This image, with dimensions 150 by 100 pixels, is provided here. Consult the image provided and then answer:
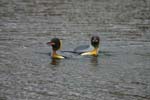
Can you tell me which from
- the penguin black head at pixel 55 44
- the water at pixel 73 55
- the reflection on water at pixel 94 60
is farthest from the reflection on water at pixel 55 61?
the reflection on water at pixel 94 60

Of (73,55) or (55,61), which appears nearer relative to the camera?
(55,61)

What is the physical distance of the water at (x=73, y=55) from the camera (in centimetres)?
1708

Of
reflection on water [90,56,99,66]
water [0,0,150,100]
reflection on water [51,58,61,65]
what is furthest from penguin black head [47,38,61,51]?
reflection on water [90,56,99,66]

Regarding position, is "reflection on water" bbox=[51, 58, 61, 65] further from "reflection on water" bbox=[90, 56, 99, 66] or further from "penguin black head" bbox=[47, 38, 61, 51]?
"reflection on water" bbox=[90, 56, 99, 66]

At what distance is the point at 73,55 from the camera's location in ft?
72.3

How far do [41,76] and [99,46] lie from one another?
18.1 feet

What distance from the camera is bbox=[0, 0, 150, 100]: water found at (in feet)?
56.0

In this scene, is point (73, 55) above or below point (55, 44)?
below

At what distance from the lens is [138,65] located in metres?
20.2

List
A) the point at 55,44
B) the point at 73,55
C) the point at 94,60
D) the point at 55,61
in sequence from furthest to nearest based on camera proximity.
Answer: the point at 55,44
the point at 73,55
the point at 94,60
the point at 55,61

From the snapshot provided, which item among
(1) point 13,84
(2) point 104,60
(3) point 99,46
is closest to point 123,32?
(3) point 99,46

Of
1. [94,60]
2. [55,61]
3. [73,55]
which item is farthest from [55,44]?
[94,60]

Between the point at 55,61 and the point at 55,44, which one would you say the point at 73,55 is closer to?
the point at 55,44

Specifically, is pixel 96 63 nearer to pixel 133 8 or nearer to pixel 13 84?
pixel 13 84
